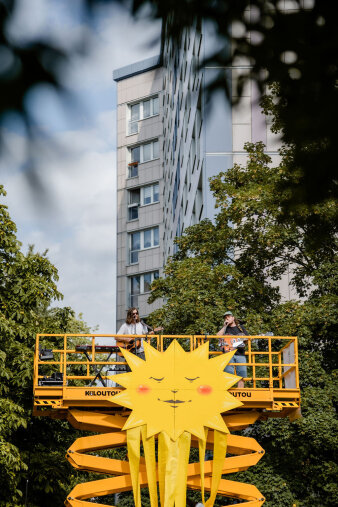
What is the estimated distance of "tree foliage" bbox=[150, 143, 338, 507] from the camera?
2167 cm

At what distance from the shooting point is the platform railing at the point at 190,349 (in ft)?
54.5

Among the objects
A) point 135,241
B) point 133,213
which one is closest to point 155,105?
point 133,213

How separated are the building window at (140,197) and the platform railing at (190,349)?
25.4 m

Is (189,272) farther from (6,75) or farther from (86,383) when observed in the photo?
(6,75)

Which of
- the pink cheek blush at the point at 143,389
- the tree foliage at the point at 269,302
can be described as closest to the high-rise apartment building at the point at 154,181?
the tree foliage at the point at 269,302

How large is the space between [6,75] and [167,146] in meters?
50.7

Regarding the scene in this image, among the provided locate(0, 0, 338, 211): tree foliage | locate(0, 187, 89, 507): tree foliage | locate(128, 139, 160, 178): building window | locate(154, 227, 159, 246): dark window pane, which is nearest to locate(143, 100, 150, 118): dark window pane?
locate(128, 139, 160, 178): building window

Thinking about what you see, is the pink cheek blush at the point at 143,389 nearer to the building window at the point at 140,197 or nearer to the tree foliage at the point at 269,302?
the tree foliage at the point at 269,302

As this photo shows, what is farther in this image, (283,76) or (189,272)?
(189,272)

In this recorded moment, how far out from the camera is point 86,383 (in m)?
26.6

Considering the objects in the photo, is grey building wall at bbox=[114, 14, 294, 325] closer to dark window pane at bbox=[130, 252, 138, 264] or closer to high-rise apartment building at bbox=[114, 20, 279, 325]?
high-rise apartment building at bbox=[114, 20, 279, 325]

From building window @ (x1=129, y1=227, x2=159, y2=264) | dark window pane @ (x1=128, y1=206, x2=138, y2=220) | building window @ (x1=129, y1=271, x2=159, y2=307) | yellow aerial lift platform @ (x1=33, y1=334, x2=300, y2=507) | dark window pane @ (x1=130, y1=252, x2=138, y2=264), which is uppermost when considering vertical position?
dark window pane @ (x1=128, y1=206, x2=138, y2=220)

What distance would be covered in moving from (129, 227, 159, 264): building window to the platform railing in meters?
23.9

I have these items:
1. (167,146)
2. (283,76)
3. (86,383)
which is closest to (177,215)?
(167,146)
